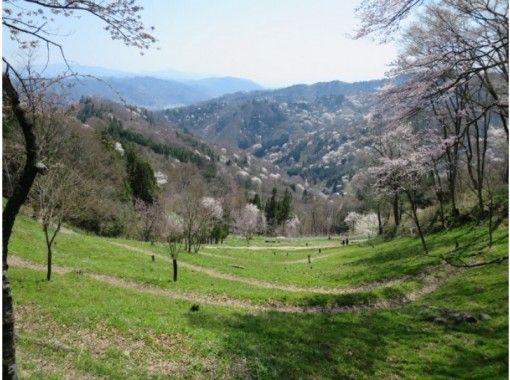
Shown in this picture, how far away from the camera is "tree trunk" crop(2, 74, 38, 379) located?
7.39 m

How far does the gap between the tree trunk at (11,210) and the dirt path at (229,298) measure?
15.6m

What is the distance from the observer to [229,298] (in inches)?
990

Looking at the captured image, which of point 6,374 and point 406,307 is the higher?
point 6,374

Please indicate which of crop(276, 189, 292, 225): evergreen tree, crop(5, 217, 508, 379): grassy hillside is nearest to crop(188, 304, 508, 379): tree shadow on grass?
crop(5, 217, 508, 379): grassy hillside

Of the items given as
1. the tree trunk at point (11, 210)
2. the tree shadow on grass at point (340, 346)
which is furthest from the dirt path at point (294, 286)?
the tree trunk at point (11, 210)

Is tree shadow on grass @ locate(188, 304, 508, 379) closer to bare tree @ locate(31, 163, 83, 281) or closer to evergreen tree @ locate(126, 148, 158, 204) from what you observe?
bare tree @ locate(31, 163, 83, 281)

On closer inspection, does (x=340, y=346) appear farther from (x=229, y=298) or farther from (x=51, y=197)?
(x=51, y=197)

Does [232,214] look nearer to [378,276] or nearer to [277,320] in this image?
[378,276]

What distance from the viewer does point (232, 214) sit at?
126m

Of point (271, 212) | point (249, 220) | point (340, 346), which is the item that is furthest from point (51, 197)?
point (271, 212)

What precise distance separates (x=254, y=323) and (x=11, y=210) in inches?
500

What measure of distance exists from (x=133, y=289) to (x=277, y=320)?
31.2 feet

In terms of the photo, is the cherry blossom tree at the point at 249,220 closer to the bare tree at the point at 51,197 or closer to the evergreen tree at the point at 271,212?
the evergreen tree at the point at 271,212

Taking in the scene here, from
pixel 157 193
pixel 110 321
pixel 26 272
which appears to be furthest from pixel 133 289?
pixel 157 193
